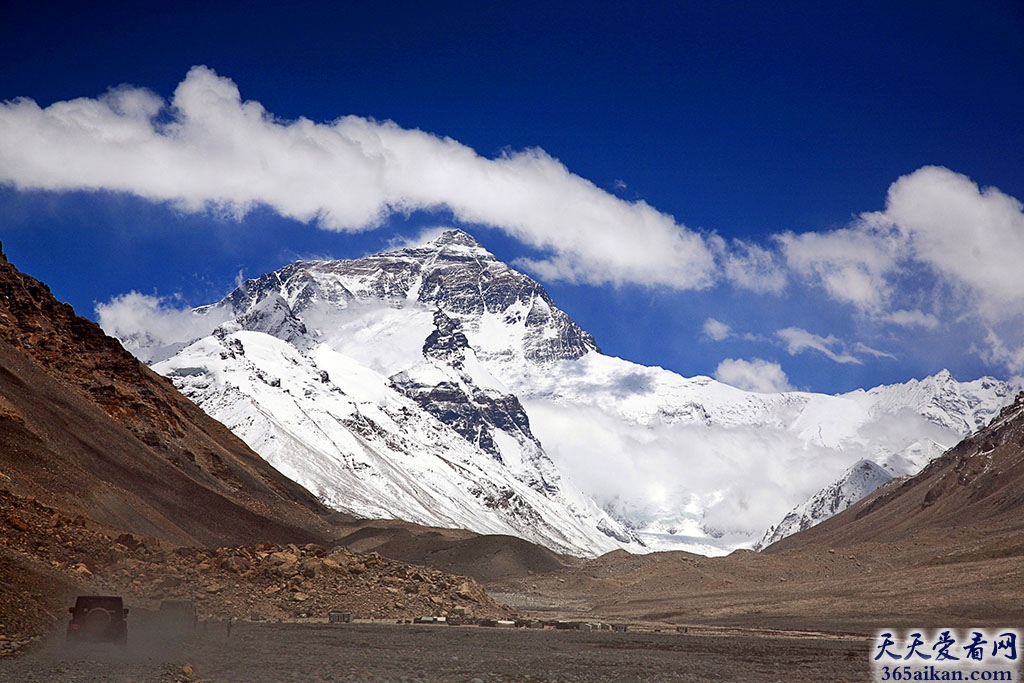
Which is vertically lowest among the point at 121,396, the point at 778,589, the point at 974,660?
the point at 974,660

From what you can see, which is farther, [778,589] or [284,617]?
[778,589]

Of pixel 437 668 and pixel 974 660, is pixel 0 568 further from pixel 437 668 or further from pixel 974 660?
pixel 974 660

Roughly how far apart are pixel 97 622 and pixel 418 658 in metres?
11.5

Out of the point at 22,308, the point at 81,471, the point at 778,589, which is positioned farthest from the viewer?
the point at 22,308

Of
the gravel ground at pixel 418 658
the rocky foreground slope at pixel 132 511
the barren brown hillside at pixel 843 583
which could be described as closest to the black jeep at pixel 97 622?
the gravel ground at pixel 418 658

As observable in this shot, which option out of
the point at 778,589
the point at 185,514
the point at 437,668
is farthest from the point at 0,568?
the point at 778,589

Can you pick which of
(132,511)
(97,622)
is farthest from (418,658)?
(132,511)

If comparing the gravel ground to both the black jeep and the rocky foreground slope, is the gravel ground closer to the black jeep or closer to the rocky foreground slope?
the black jeep

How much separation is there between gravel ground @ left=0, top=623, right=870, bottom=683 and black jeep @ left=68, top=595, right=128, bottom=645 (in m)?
0.57

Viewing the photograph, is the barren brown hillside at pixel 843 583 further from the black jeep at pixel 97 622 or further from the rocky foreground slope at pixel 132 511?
the black jeep at pixel 97 622

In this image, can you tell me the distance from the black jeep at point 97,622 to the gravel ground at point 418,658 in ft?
1.86

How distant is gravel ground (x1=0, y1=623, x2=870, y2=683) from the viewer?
32.6 metres

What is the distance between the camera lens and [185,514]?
101312mm

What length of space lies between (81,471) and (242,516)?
32075 millimetres
